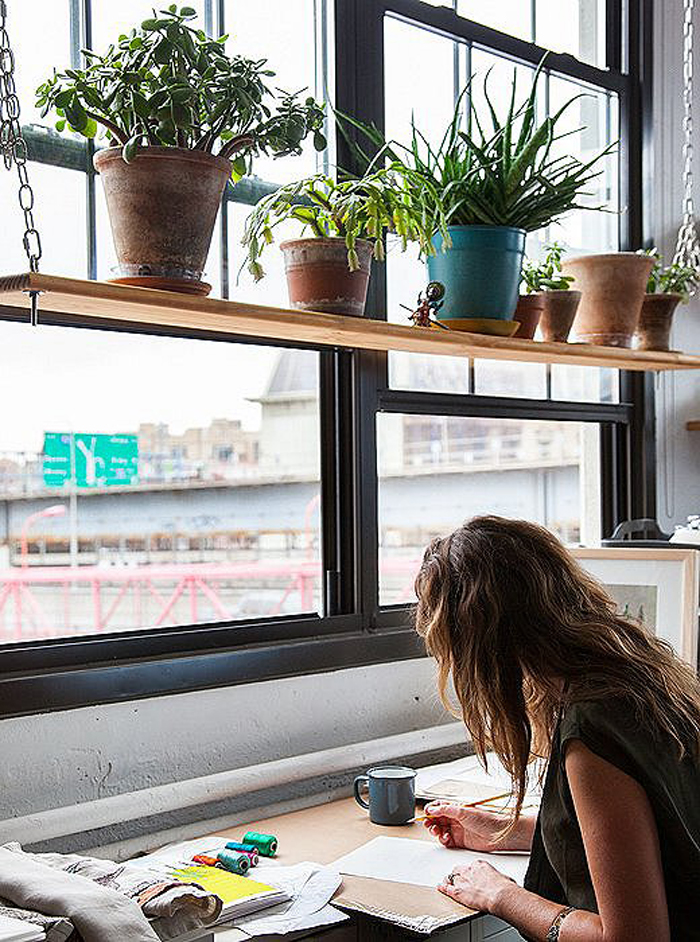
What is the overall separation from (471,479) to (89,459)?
49.4 inches

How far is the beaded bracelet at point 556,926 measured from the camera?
1816mm

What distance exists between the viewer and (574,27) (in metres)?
3.62

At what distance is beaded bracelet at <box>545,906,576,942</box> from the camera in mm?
1816

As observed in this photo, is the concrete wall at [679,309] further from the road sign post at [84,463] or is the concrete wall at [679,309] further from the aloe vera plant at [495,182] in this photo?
the road sign post at [84,463]

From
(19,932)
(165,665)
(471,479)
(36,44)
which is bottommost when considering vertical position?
(19,932)

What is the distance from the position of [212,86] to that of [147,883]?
122cm

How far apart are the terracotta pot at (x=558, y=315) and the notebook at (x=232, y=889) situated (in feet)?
4.99

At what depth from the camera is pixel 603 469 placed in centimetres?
367

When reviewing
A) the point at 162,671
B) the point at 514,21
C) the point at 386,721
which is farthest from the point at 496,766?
the point at 514,21

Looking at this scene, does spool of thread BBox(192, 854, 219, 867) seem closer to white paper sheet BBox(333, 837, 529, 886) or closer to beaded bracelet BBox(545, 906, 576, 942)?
white paper sheet BBox(333, 837, 529, 886)

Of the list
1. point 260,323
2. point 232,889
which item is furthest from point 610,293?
point 232,889

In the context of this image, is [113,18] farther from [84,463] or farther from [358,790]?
[358,790]

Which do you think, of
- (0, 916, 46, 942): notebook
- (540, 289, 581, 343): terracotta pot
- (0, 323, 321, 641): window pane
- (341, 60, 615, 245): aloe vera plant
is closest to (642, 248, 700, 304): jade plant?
(540, 289, 581, 343): terracotta pot

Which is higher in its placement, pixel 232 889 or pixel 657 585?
pixel 657 585
